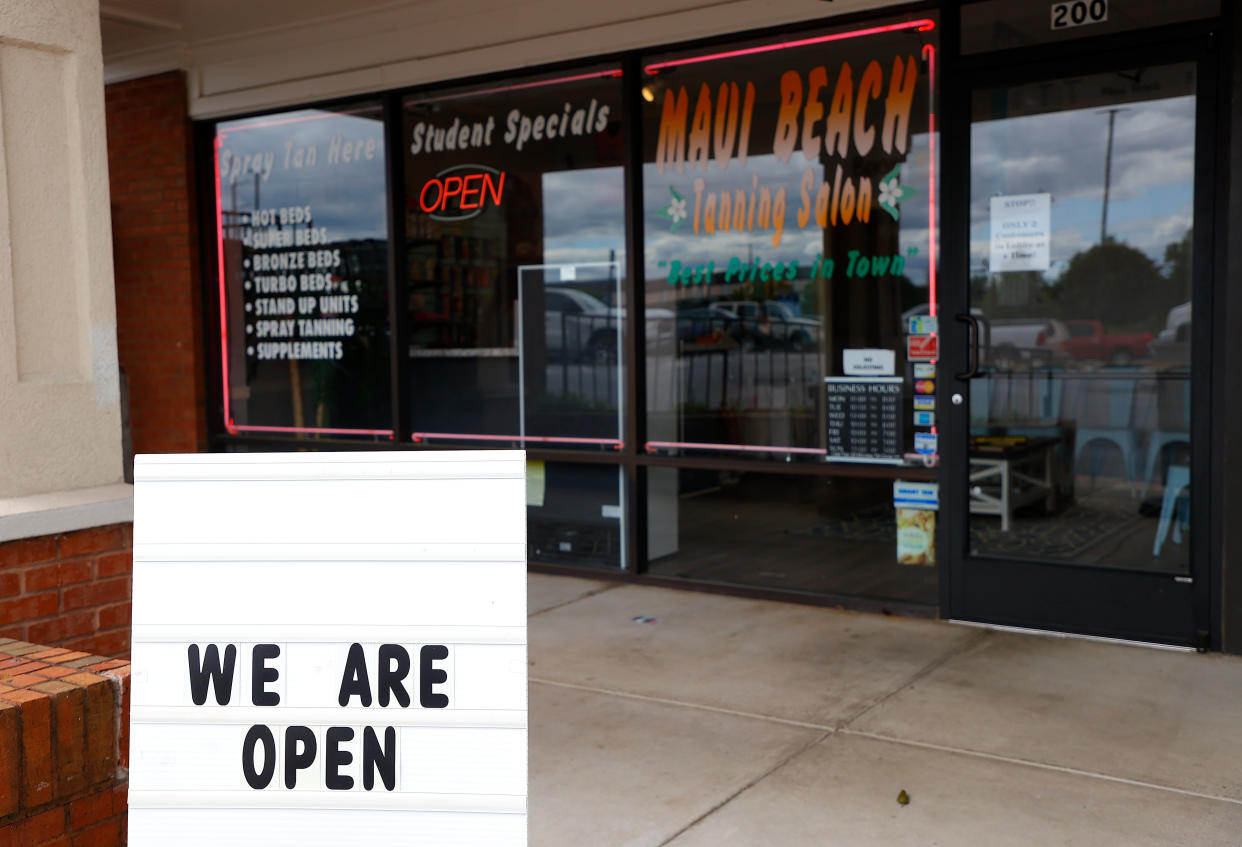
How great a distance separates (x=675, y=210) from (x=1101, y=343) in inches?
90.7

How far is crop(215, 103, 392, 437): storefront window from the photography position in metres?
7.52

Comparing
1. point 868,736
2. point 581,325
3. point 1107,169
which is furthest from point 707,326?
point 868,736

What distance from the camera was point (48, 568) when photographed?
3199mm

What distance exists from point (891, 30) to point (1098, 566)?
2.67 meters

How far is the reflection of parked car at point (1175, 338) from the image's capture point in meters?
4.99

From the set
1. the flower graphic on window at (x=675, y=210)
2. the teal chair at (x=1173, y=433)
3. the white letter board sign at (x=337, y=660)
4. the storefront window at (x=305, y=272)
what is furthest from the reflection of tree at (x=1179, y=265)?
the storefront window at (x=305, y=272)

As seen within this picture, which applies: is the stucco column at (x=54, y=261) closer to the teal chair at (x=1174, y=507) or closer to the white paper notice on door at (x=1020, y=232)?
the white paper notice on door at (x=1020, y=232)

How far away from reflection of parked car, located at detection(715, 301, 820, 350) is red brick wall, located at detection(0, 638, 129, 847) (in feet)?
13.6

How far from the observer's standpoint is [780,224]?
5969 millimetres

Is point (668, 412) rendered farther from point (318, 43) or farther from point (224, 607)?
point (224, 607)

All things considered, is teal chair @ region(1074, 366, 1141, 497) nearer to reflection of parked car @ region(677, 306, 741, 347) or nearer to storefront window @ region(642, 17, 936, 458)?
storefront window @ region(642, 17, 936, 458)

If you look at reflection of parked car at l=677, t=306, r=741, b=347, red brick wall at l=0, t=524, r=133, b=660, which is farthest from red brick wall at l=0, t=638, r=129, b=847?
reflection of parked car at l=677, t=306, r=741, b=347

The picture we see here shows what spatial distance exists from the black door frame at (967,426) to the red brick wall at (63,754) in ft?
13.4

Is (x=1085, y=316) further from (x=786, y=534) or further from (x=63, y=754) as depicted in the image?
(x=63, y=754)
